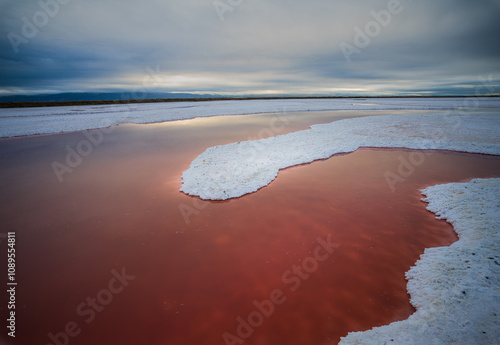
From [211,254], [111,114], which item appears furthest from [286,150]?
[111,114]

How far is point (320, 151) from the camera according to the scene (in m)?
12.4

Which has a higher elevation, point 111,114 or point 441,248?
point 111,114

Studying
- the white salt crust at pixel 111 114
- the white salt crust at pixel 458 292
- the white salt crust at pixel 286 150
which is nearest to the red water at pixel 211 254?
the white salt crust at pixel 458 292

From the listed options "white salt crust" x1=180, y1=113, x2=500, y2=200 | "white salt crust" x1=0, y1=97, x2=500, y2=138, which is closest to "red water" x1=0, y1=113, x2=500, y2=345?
"white salt crust" x1=180, y1=113, x2=500, y2=200

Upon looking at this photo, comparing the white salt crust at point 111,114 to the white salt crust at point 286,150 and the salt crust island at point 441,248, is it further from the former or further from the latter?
the salt crust island at point 441,248

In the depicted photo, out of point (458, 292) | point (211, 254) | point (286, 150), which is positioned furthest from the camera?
point (286, 150)

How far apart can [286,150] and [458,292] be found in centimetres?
970

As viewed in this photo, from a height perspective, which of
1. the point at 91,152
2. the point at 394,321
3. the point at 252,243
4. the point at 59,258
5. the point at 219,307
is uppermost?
the point at 91,152

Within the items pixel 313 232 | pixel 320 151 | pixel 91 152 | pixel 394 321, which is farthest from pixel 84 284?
pixel 91 152

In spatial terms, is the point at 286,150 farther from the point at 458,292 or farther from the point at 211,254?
the point at 458,292

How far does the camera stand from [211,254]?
4.77 meters

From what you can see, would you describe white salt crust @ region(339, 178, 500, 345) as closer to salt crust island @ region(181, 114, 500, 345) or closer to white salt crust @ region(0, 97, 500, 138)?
salt crust island @ region(181, 114, 500, 345)

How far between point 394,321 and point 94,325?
469cm

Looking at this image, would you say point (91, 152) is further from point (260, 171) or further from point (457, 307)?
point (457, 307)
